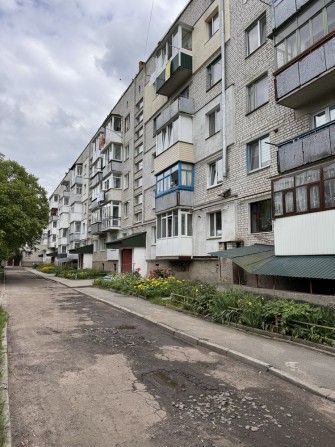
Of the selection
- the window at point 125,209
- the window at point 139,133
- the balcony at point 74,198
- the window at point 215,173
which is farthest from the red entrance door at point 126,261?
the balcony at point 74,198

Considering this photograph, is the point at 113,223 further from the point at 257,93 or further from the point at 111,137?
the point at 257,93

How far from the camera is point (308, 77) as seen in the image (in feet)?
35.7

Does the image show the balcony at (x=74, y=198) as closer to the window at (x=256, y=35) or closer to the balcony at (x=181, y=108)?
the balcony at (x=181, y=108)

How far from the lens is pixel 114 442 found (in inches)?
138

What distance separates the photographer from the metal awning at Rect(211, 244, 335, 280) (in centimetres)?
903

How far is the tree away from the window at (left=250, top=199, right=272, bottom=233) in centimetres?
1796

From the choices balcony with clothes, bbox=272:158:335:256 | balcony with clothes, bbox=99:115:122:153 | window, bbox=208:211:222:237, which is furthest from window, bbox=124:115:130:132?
balcony with clothes, bbox=272:158:335:256

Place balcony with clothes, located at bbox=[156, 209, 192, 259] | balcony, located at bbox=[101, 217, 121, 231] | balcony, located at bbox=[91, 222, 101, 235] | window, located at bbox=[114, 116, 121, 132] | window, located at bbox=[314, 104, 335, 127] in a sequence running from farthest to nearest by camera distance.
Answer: balcony, located at bbox=[91, 222, 101, 235] < window, located at bbox=[114, 116, 121, 132] < balcony, located at bbox=[101, 217, 121, 231] < balcony with clothes, located at bbox=[156, 209, 192, 259] < window, located at bbox=[314, 104, 335, 127]

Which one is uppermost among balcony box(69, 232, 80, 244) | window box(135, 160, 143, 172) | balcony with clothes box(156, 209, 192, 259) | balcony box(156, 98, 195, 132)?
balcony box(156, 98, 195, 132)

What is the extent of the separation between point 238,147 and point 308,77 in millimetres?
5210

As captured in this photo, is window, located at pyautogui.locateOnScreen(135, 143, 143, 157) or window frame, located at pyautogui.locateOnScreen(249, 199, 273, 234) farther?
window, located at pyautogui.locateOnScreen(135, 143, 143, 157)

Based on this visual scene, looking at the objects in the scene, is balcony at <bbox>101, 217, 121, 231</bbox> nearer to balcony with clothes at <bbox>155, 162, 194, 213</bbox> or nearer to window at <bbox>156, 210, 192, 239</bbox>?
balcony with clothes at <bbox>155, 162, 194, 213</bbox>

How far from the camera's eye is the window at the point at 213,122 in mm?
17948

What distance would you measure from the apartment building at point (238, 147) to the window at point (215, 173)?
0.20 feet
